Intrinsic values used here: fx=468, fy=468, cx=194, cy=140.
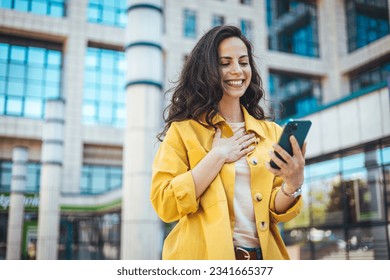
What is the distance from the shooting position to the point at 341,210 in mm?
10289

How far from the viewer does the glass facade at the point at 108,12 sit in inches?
541

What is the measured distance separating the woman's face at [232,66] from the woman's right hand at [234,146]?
0.17m

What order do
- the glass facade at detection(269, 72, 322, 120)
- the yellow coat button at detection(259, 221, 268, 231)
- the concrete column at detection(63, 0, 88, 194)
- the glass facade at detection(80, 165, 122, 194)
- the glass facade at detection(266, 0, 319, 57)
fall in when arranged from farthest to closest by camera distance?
the glass facade at detection(269, 72, 322, 120) < the glass facade at detection(266, 0, 319, 57) < the glass facade at detection(80, 165, 122, 194) < the concrete column at detection(63, 0, 88, 194) < the yellow coat button at detection(259, 221, 268, 231)

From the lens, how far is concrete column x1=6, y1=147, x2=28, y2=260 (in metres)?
6.66

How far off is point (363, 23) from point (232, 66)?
12.3 metres

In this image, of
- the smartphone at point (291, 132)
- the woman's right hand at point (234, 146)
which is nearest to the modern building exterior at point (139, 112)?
the woman's right hand at point (234, 146)

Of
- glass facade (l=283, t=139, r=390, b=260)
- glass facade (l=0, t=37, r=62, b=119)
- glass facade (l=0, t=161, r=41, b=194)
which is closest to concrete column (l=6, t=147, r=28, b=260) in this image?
glass facade (l=0, t=161, r=41, b=194)

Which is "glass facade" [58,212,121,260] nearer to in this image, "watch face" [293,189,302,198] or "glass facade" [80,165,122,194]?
"glass facade" [80,165,122,194]

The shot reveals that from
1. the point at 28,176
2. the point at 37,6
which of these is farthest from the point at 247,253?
the point at 28,176

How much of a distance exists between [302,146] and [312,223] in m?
9.40

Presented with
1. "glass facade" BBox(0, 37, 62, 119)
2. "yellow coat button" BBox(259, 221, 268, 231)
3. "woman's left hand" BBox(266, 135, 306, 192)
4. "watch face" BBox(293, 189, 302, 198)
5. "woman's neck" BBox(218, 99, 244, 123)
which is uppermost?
"glass facade" BBox(0, 37, 62, 119)

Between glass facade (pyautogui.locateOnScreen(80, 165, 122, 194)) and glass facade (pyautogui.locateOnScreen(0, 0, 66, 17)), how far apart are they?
5566 millimetres

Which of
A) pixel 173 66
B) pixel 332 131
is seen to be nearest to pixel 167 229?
pixel 173 66
